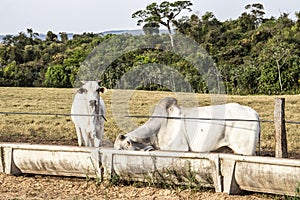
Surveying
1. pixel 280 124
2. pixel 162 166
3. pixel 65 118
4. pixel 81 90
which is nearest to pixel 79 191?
pixel 162 166

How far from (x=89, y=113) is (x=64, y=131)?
12.5 feet

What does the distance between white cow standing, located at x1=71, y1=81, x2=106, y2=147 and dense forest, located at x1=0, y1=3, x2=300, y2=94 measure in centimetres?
605

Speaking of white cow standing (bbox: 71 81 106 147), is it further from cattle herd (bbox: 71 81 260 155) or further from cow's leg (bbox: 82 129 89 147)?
cattle herd (bbox: 71 81 260 155)

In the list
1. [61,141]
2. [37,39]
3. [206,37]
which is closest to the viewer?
[61,141]

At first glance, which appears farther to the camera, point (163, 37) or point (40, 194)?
point (163, 37)

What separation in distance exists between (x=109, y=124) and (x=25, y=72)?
25.6m

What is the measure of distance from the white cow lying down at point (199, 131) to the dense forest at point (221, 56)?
751 cm

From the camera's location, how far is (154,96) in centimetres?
2103

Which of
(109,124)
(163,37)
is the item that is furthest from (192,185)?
(163,37)

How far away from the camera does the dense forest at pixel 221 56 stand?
1040 inches

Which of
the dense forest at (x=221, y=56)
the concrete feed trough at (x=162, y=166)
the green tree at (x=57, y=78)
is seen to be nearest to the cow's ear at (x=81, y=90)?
the concrete feed trough at (x=162, y=166)

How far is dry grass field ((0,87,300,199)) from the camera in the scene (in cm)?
654

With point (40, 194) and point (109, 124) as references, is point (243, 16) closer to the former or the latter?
point (109, 124)

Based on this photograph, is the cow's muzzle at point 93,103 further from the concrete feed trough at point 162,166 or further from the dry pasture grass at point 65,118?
the concrete feed trough at point 162,166
